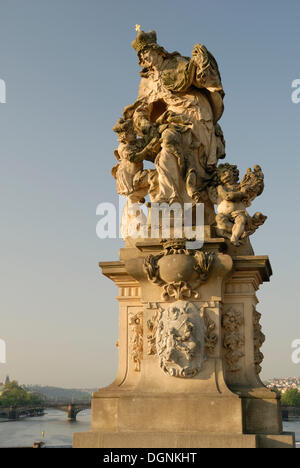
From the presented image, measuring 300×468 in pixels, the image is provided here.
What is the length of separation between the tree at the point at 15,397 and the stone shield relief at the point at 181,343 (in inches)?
3246

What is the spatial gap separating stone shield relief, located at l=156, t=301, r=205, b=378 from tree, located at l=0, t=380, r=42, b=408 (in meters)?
82.5

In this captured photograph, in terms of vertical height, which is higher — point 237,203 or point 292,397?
point 237,203

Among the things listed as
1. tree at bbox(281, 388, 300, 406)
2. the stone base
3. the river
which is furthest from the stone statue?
tree at bbox(281, 388, 300, 406)

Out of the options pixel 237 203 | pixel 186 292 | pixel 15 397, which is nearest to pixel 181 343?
pixel 186 292

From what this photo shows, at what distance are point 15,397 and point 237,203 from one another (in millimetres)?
87006

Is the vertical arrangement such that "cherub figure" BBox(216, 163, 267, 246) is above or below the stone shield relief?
above

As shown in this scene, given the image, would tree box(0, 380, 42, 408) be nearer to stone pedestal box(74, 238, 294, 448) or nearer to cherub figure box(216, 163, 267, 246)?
stone pedestal box(74, 238, 294, 448)

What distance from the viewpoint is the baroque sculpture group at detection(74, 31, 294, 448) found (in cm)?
904

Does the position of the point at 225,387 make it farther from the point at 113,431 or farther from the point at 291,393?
the point at 291,393

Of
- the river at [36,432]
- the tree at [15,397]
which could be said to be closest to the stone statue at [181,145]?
the river at [36,432]

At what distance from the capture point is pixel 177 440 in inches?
342

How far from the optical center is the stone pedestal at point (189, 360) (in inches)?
351

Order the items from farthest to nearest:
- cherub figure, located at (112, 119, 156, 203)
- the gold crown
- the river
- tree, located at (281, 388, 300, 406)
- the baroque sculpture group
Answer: tree, located at (281, 388, 300, 406), the river, the gold crown, cherub figure, located at (112, 119, 156, 203), the baroque sculpture group

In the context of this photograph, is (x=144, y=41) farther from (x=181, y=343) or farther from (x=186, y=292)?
(x=181, y=343)
